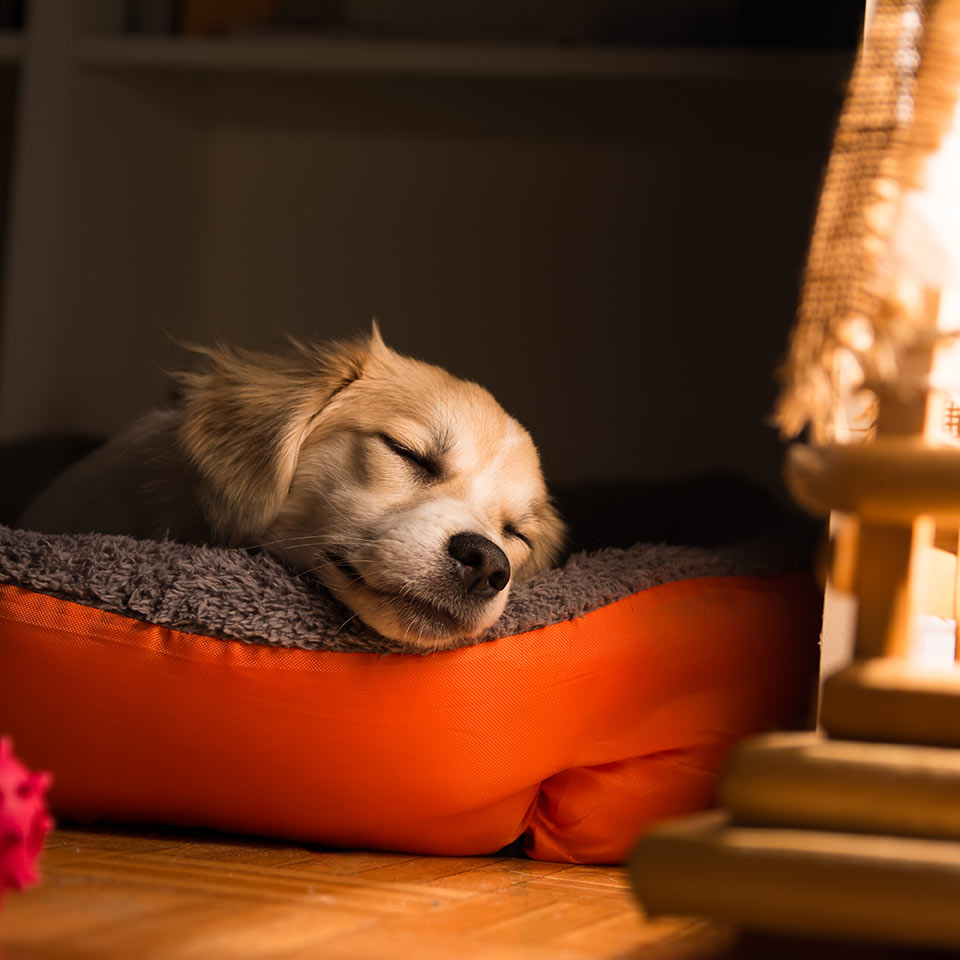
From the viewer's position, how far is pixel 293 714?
1.29 meters

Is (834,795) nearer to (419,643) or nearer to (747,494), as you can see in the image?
(419,643)

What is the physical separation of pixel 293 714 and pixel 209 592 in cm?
18

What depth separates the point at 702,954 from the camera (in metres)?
0.95

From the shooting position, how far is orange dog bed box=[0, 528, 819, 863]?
128cm

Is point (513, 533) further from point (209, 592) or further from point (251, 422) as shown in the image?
point (209, 592)

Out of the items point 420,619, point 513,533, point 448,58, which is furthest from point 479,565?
point 448,58

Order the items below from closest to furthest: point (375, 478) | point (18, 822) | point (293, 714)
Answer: point (18, 822), point (293, 714), point (375, 478)

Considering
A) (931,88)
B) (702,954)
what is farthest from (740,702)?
(931,88)

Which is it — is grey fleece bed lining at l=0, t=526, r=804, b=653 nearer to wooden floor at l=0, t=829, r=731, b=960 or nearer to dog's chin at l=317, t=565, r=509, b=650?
dog's chin at l=317, t=565, r=509, b=650

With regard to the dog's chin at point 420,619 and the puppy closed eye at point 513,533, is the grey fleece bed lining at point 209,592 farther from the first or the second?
the puppy closed eye at point 513,533

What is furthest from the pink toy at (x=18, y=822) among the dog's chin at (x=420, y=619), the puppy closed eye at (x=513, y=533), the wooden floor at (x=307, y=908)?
the puppy closed eye at (x=513, y=533)

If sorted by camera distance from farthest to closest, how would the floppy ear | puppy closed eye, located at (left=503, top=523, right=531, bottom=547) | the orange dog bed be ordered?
puppy closed eye, located at (left=503, top=523, right=531, bottom=547) < the floppy ear < the orange dog bed

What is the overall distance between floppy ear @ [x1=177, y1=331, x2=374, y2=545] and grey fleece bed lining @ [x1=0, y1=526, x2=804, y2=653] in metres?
0.13

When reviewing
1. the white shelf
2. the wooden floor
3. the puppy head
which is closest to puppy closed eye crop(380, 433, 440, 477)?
the puppy head
